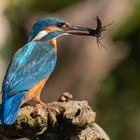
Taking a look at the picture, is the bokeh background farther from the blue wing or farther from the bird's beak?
the blue wing

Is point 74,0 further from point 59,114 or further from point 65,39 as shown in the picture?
point 59,114

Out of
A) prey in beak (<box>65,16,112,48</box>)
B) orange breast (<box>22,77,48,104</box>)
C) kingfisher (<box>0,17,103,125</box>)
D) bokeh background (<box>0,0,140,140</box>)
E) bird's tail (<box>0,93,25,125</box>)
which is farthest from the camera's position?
bokeh background (<box>0,0,140,140</box>)

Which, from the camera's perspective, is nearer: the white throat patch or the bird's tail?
the bird's tail

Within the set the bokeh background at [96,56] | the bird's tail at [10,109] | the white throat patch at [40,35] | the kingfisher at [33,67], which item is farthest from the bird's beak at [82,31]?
the bokeh background at [96,56]

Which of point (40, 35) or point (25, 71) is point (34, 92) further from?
point (40, 35)

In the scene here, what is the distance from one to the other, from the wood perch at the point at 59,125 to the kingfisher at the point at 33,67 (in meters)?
0.12

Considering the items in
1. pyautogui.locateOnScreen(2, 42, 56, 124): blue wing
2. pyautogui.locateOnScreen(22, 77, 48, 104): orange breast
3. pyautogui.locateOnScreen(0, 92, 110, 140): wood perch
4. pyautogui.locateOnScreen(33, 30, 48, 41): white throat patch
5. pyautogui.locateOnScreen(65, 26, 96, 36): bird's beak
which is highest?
pyautogui.locateOnScreen(65, 26, 96, 36): bird's beak

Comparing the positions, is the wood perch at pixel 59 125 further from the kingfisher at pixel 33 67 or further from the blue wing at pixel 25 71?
the blue wing at pixel 25 71

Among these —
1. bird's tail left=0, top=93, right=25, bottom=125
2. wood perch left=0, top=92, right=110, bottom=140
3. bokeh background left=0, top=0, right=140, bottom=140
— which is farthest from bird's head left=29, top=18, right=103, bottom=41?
bokeh background left=0, top=0, right=140, bottom=140

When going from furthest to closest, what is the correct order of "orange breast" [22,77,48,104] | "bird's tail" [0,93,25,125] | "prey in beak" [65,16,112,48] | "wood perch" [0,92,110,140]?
"prey in beak" [65,16,112,48]
"orange breast" [22,77,48,104]
"bird's tail" [0,93,25,125]
"wood perch" [0,92,110,140]

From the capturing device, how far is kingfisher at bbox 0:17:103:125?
6.77 m

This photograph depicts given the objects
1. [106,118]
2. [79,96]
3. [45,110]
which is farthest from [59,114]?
[106,118]

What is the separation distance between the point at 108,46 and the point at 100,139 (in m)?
8.05

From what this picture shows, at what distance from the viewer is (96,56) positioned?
13.5m
